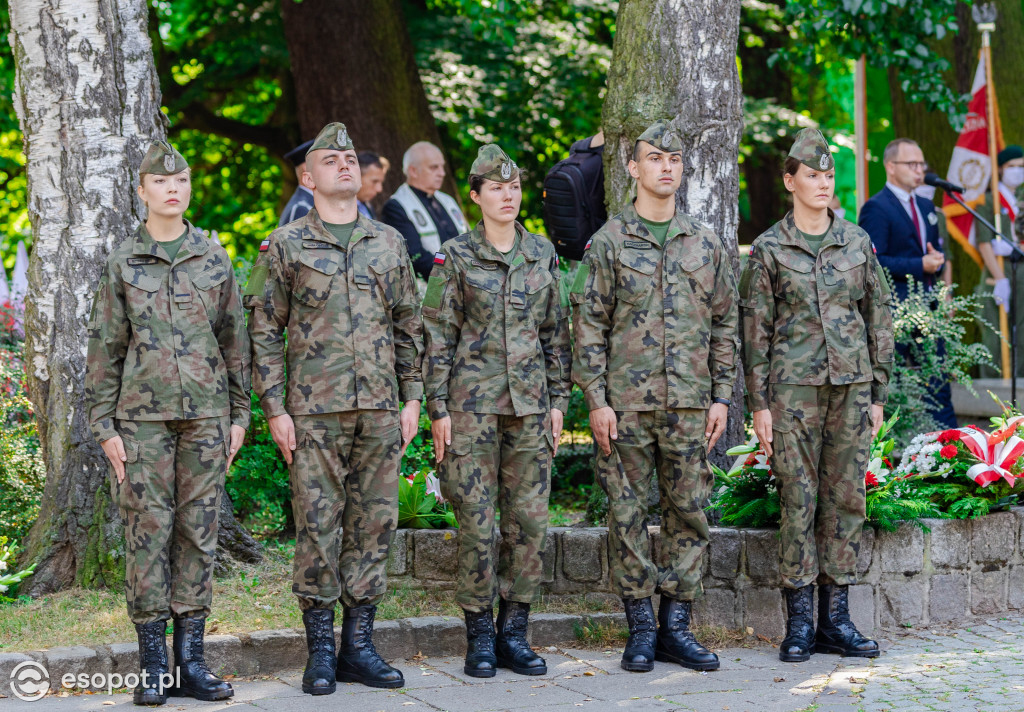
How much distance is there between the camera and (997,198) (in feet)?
32.1

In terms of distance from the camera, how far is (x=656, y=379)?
16.5 feet

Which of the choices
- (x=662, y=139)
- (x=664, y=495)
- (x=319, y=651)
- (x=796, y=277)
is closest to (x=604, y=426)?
(x=664, y=495)

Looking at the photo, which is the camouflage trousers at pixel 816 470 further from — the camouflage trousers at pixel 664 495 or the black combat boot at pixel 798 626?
the camouflage trousers at pixel 664 495

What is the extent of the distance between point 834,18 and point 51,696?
745cm

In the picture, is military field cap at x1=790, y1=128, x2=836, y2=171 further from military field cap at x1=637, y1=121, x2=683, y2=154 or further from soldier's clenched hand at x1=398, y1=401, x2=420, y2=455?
soldier's clenched hand at x1=398, y1=401, x2=420, y2=455

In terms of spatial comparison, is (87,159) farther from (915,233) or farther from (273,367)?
(915,233)

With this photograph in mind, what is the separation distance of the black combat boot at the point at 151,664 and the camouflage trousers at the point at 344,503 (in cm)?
56

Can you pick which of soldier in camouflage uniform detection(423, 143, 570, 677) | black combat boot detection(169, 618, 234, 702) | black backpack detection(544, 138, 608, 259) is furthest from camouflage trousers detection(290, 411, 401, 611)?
black backpack detection(544, 138, 608, 259)

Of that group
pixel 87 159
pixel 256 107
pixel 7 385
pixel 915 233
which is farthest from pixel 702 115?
pixel 256 107

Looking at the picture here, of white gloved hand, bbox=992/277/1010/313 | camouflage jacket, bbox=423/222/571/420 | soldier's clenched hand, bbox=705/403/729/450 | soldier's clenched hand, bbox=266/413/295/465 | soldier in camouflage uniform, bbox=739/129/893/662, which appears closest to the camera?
soldier's clenched hand, bbox=266/413/295/465

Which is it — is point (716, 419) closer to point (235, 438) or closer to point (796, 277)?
point (796, 277)

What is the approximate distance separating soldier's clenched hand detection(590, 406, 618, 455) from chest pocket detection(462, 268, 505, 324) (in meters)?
0.63

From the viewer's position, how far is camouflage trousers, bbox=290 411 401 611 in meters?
4.74

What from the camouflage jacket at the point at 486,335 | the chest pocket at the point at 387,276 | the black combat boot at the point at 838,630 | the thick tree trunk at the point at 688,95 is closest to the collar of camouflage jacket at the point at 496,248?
the camouflage jacket at the point at 486,335
